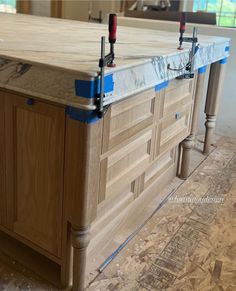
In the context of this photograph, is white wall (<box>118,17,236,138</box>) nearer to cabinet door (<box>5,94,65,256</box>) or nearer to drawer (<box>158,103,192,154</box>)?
drawer (<box>158,103,192,154</box>)

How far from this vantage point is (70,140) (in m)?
1.13

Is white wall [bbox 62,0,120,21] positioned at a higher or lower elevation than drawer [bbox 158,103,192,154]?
higher

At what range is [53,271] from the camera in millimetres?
1431

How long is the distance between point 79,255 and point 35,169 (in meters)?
0.32

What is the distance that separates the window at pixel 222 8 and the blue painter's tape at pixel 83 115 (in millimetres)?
4190

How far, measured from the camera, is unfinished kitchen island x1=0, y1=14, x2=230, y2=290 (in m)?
1.09

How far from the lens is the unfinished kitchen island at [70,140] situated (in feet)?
3.59

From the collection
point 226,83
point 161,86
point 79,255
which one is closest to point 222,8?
point 226,83

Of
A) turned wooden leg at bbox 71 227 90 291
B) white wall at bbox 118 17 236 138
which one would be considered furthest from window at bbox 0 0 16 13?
turned wooden leg at bbox 71 227 90 291

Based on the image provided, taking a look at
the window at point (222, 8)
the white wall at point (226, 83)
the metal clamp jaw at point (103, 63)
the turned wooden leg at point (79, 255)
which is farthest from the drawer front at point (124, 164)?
the window at point (222, 8)

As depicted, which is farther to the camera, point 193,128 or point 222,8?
point 222,8

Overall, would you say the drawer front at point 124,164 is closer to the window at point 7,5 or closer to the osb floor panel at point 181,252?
the osb floor panel at point 181,252

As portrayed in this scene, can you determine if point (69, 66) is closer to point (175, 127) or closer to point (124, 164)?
point (124, 164)

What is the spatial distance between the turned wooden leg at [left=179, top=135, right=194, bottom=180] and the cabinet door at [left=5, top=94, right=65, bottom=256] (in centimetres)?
108
